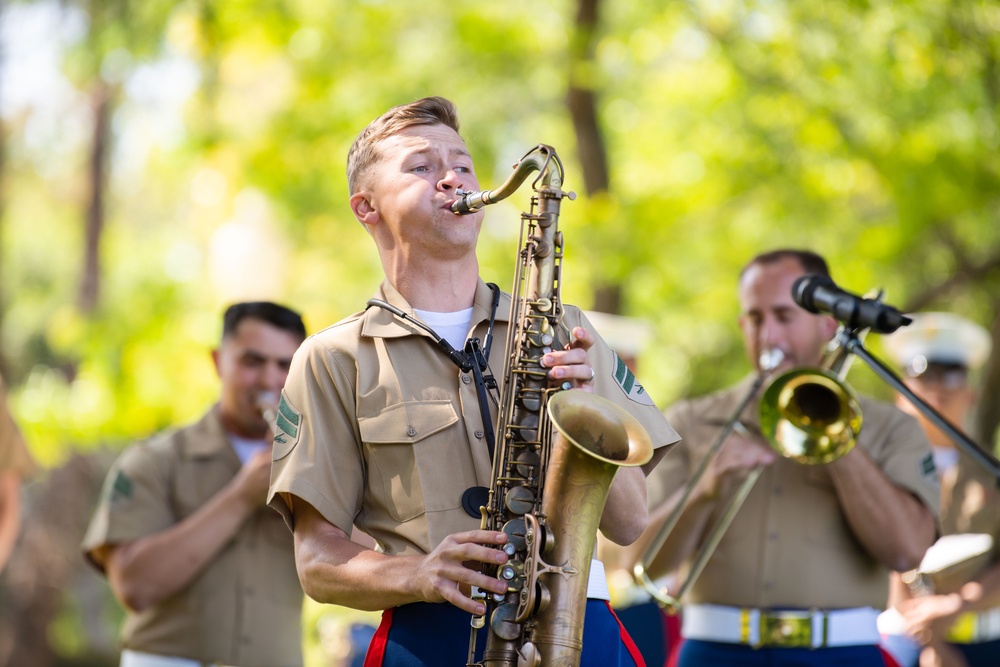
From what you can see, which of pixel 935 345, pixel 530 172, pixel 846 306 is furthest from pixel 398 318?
pixel 935 345

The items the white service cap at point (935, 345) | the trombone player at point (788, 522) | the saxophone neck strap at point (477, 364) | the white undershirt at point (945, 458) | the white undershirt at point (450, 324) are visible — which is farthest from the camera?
the white service cap at point (935, 345)

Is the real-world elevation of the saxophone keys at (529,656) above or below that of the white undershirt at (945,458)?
below

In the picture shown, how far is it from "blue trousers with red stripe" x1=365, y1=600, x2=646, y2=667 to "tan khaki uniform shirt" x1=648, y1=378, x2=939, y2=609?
6.09ft

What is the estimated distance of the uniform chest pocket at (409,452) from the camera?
3037 mm

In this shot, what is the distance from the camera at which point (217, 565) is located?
501cm

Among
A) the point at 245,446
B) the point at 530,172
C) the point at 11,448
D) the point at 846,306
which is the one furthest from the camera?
the point at 11,448

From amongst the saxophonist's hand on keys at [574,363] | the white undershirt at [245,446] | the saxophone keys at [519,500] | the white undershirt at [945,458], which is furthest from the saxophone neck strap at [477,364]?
the white undershirt at [945,458]

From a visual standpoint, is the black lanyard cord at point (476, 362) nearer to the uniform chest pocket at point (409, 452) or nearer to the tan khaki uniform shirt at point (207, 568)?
the uniform chest pocket at point (409, 452)

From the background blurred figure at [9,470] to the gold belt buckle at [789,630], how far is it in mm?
3451

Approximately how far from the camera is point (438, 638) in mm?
3021

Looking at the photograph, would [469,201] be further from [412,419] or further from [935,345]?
[935,345]

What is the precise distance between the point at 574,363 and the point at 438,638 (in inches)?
30.0

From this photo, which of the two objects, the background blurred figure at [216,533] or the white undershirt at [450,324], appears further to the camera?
the background blurred figure at [216,533]

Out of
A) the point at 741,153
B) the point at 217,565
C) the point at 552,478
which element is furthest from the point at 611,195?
the point at 552,478
